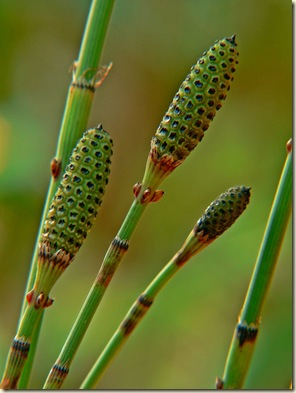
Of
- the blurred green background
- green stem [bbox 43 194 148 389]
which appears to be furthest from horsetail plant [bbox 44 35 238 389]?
the blurred green background

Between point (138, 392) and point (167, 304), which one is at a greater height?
point (167, 304)

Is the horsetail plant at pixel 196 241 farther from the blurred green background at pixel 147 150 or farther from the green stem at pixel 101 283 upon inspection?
the blurred green background at pixel 147 150

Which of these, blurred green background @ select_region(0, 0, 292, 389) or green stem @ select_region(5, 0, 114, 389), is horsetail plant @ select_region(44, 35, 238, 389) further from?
blurred green background @ select_region(0, 0, 292, 389)

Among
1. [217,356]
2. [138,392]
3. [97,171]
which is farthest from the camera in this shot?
[217,356]

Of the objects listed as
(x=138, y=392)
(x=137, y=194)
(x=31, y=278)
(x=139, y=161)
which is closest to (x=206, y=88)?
(x=137, y=194)

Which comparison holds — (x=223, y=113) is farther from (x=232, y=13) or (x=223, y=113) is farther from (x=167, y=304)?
(x=167, y=304)

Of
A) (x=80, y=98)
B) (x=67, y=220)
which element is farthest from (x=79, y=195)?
(x=80, y=98)
